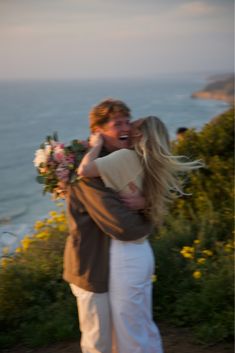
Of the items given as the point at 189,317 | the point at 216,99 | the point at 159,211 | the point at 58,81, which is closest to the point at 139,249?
the point at 159,211

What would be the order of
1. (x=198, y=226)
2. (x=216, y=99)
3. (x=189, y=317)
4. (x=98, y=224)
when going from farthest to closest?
(x=216, y=99) → (x=198, y=226) → (x=189, y=317) → (x=98, y=224)

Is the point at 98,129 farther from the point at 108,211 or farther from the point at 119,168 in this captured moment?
the point at 108,211

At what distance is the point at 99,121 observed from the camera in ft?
8.84

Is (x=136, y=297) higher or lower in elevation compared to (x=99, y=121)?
lower

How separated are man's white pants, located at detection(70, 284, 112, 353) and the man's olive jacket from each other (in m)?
0.05

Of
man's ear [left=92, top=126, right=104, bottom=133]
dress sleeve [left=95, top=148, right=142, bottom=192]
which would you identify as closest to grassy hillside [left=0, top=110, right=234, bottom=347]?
dress sleeve [left=95, top=148, right=142, bottom=192]

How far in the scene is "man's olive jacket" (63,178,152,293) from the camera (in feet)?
8.48

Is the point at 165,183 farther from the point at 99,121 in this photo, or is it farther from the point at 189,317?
the point at 189,317

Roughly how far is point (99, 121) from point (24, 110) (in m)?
2.25

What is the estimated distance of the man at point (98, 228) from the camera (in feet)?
8.52

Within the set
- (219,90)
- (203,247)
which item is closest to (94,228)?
(203,247)

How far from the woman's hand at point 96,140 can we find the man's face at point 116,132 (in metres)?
0.03

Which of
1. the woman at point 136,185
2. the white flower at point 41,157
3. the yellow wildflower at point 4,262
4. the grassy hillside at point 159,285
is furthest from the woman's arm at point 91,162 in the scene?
the yellow wildflower at point 4,262

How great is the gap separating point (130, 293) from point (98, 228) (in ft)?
1.22
